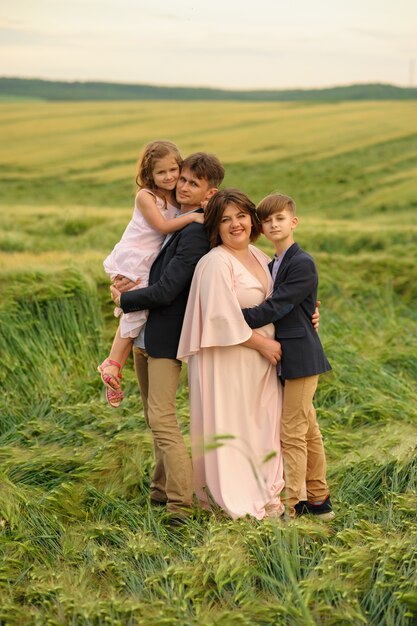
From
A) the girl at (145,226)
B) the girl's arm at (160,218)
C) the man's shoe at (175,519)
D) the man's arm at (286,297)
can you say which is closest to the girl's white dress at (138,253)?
the girl at (145,226)

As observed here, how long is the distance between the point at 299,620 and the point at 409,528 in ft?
3.48

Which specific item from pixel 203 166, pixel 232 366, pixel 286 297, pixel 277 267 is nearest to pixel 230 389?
pixel 232 366

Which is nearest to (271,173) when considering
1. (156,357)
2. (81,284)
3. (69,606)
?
(81,284)

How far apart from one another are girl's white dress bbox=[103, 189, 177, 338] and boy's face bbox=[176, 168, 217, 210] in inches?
6.1

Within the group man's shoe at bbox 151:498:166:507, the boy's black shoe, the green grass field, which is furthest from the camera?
man's shoe at bbox 151:498:166:507

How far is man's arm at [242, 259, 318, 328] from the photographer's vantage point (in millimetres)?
4289

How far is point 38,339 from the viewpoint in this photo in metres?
7.36

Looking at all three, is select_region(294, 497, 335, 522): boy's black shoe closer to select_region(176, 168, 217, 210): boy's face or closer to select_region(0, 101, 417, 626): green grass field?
select_region(0, 101, 417, 626): green grass field

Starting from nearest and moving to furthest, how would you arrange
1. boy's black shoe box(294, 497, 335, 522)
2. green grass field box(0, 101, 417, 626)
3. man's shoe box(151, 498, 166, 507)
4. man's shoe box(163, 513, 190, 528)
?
green grass field box(0, 101, 417, 626)
man's shoe box(163, 513, 190, 528)
boy's black shoe box(294, 497, 335, 522)
man's shoe box(151, 498, 166, 507)

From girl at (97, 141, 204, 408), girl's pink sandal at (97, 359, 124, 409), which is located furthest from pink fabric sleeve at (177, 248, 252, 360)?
girl's pink sandal at (97, 359, 124, 409)

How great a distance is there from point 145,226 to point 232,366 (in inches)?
34.5

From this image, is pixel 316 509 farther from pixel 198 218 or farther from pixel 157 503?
pixel 198 218

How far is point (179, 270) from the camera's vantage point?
4363mm

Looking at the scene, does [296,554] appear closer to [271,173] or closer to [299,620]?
[299,620]
